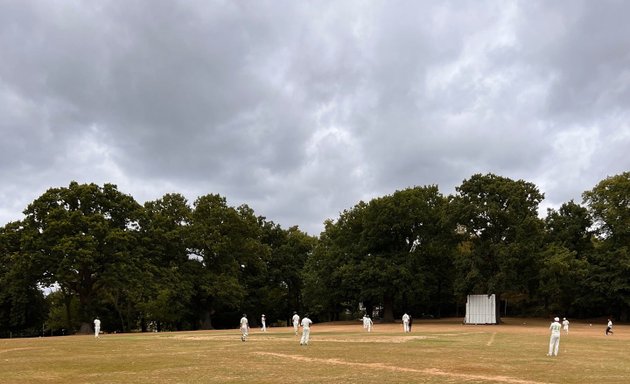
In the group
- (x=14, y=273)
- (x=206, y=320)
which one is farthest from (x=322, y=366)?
(x=206, y=320)

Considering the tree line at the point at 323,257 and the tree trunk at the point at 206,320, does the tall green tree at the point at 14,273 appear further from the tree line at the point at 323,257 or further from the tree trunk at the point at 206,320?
the tree trunk at the point at 206,320

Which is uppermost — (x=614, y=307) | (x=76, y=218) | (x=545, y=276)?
(x=76, y=218)

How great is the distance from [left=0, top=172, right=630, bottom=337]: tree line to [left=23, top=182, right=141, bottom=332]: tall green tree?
151 mm

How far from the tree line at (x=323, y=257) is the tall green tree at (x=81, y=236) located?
6.0 inches

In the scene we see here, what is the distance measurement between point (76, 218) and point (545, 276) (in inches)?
2118

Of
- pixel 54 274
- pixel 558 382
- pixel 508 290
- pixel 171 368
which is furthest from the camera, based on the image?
pixel 508 290

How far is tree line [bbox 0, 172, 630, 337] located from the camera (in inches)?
2212

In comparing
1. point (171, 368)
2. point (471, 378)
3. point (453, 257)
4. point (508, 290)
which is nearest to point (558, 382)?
point (471, 378)

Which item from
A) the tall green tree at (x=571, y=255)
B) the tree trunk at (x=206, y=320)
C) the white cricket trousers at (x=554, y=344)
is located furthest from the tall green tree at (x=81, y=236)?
the tall green tree at (x=571, y=255)

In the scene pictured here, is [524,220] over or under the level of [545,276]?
over

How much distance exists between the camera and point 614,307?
7538 cm

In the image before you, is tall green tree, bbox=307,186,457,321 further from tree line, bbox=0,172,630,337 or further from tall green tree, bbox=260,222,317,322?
tall green tree, bbox=260,222,317,322

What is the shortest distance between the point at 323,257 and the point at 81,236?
→ 3456cm

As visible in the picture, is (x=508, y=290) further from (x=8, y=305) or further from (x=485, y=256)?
(x=8, y=305)
